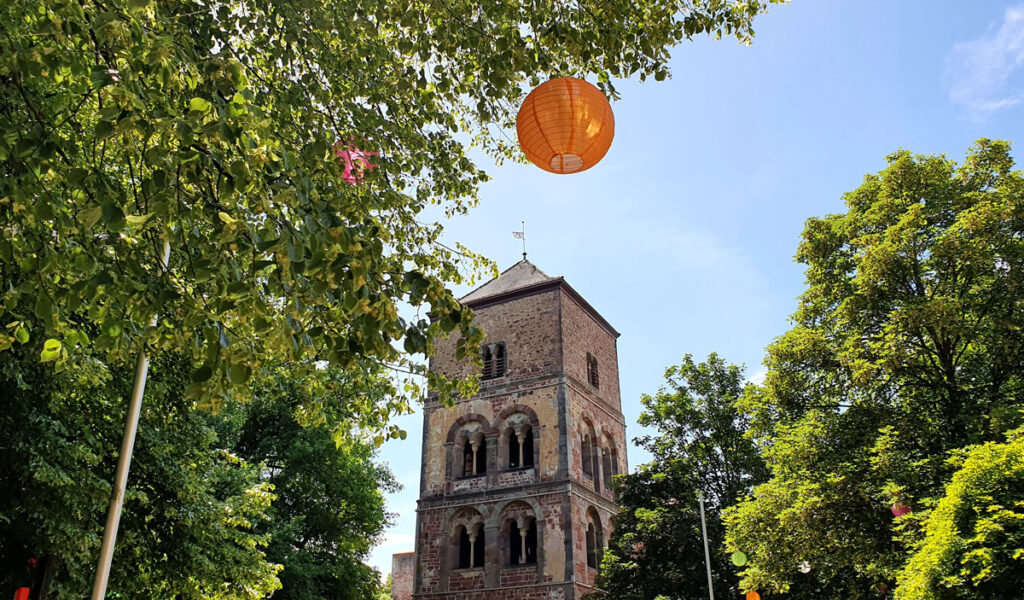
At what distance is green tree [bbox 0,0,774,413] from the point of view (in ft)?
9.75

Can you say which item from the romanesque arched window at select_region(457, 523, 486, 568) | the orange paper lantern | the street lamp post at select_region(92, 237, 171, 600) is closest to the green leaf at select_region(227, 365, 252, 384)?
the orange paper lantern

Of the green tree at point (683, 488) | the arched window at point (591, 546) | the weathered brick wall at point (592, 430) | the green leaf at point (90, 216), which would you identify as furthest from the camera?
the weathered brick wall at point (592, 430)

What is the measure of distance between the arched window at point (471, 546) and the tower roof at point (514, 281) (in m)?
8.57

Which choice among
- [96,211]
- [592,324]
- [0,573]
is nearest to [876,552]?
[96,211]

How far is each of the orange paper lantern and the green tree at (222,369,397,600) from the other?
58.5ft

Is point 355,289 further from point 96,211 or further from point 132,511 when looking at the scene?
point 132,511

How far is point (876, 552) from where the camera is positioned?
1161 cm

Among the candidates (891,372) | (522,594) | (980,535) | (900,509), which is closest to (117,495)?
(980,535)

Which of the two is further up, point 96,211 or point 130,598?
point 96,211

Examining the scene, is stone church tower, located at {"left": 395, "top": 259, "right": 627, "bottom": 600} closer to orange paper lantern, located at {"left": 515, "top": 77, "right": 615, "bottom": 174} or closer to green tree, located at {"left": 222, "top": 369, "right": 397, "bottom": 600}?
green tree, located at {"left": 222, "top": 369, "right": 397, "bottom": 600}

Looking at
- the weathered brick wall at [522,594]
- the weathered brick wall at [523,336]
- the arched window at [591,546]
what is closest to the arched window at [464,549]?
the weathered brick wall at [522,594]

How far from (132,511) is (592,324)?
21810 millimetres

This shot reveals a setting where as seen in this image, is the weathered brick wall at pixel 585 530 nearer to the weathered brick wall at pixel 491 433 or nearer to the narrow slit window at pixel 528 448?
the weathered brick wall at pixel 491 433

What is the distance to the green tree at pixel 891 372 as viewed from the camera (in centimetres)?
1134
